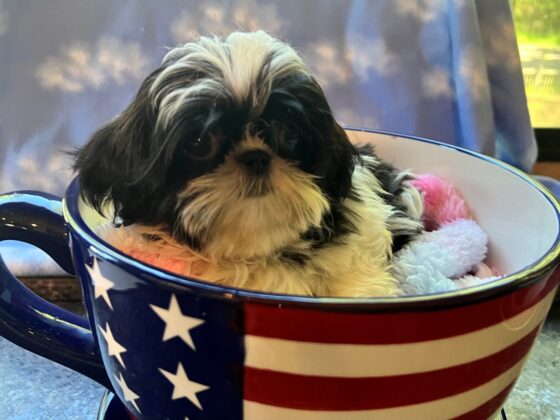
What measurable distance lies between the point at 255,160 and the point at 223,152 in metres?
0.03

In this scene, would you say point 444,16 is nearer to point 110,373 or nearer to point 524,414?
point 524,414

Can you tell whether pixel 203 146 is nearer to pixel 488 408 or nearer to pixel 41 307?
pixel 41 307

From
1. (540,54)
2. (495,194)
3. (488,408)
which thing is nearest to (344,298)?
(488,408)

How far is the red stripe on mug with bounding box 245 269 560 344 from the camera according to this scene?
1.23 ft

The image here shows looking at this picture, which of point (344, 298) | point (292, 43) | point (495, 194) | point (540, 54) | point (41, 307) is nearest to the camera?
point (344, 298)

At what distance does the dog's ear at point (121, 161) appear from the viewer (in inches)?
23.8

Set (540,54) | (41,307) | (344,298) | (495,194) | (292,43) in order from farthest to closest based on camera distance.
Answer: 1. (540,54)
2. (292,43)
3. (495,194)
4. (41,307)
5. (344,298)

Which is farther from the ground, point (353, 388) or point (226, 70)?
point (226, 70)

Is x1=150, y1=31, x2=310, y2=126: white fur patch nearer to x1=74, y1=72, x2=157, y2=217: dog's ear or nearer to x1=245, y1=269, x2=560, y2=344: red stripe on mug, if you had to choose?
x1=74, y1=72, x2=157, y2=217: dog's ear

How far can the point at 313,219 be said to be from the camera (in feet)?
2.01

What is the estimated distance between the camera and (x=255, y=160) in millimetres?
569

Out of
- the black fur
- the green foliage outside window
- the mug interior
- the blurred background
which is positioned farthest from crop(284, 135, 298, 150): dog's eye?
the green foliage outside window

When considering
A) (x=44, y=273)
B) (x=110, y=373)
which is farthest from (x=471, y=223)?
(x=44, y=273)

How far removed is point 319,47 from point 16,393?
710 mm
